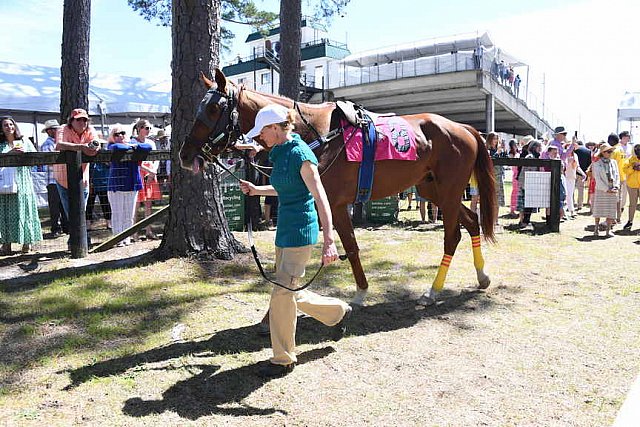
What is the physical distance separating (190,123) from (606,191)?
7922 mm

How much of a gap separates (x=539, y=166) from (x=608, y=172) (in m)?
1.22

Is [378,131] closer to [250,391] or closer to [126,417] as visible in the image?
[250,391]

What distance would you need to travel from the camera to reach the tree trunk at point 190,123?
607 cm

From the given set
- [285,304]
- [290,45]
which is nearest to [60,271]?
[285,304]

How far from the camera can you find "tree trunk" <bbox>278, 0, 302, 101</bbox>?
10.7 metres

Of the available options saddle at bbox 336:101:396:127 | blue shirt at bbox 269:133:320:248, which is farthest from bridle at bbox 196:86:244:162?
saddle at bbox 336:101:396:127

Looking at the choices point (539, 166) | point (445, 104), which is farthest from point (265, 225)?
point (445, 104)

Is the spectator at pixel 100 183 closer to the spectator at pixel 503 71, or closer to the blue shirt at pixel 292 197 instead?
the blue shirt at pixel 292 197

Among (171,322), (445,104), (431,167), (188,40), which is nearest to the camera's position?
(171,322)

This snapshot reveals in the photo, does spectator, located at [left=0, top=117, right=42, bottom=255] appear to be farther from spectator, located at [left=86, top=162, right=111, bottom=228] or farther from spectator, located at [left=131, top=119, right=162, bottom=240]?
spectator, located at [left=131, top=119, right=162, bottom=240]

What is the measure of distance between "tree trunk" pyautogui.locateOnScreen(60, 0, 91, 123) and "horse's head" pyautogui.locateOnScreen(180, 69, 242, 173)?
24.5 ft

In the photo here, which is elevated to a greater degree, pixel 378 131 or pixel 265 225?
pixel 378 131

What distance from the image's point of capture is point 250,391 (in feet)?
11.0

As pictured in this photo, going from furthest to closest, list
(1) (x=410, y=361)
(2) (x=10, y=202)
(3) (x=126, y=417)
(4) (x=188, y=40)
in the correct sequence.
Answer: (2) (x=10, y=202) < (4) (x=188, y=40) < (1) (x=410, y=361) < (3) (x=126, y=417)
